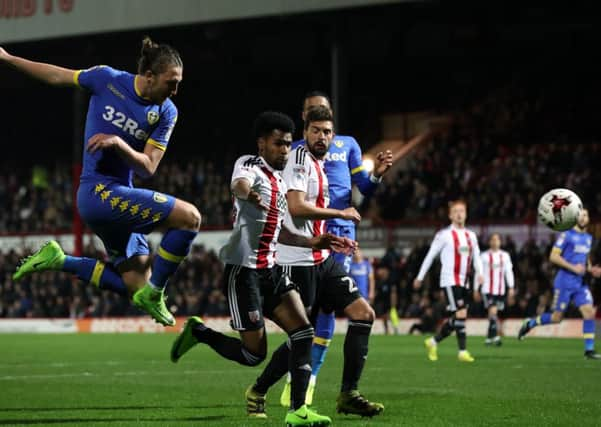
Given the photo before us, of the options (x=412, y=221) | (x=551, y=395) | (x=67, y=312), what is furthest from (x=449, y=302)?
(x=67, y=312)

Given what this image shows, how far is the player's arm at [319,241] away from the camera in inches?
336

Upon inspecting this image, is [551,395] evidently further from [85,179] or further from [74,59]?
[74,59]

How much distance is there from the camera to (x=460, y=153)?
107 ft

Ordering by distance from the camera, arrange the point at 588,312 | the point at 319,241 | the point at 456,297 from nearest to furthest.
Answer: the point at 319,241, the point at 456,297, the point at 588,312

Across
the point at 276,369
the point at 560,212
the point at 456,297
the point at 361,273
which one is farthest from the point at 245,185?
the point at 361,273

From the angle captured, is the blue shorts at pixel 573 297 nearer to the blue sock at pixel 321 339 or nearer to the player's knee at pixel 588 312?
the player's knee at pixel 588 312

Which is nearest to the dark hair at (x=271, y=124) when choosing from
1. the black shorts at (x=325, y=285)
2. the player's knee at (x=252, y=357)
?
the black shorts at (x=325, y=285)

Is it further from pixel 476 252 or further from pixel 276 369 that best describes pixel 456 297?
pixel 276 369

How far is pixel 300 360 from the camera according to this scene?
27.6ft

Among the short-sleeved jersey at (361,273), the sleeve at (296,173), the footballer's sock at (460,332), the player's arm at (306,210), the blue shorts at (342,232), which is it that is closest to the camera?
the player's arm at (306,210)

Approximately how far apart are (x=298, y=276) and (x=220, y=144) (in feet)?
109

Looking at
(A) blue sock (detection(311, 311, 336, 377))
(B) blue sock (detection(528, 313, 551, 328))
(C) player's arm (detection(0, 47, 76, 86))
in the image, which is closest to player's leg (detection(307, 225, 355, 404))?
(A) blue sock (detection(311, 311, 336, 377))

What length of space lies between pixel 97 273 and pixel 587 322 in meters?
10.4

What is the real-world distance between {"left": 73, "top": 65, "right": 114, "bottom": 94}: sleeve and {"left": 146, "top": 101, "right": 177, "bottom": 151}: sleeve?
1.66 ft
